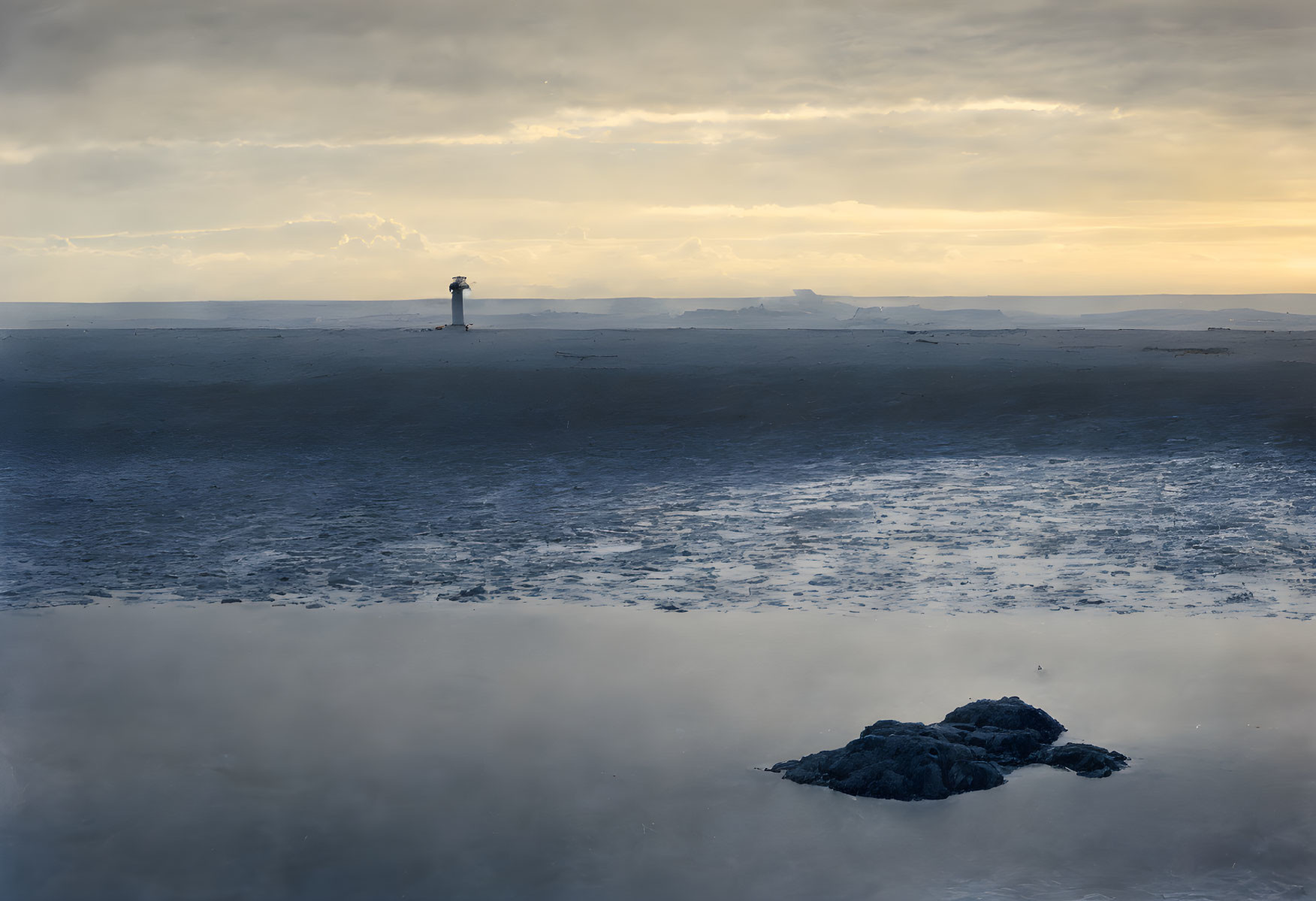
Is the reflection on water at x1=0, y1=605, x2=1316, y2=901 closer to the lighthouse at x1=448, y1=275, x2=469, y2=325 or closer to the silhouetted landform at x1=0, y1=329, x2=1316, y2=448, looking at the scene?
the silhouetted landform at x1=0, y1=329, x2=1316, y2=448

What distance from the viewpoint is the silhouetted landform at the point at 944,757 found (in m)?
7.12

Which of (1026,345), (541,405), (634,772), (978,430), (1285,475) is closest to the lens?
(634,772)

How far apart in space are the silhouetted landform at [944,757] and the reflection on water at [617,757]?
13cm

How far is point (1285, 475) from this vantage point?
55.7ft

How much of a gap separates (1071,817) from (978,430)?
50.3 ft

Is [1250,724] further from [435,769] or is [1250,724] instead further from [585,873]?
[435,769]

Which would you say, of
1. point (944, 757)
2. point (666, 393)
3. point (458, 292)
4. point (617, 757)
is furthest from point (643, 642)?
point (458, 292)

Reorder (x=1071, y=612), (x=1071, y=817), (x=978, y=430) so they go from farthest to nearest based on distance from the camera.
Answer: (x=978, y=430) < (x=1071, y=612) < (x=1071, y=817)

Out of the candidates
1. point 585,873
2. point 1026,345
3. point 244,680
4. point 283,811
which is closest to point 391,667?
point 244,680

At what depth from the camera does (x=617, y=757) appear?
7.63m

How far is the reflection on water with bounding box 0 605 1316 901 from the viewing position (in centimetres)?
626

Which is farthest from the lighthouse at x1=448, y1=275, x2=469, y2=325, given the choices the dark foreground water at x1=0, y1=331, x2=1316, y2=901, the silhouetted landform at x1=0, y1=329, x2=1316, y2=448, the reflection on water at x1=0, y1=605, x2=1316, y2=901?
the reflection on water at x1=0, y1=605, x2=1316, y2=901

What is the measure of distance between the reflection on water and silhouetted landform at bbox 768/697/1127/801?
13cm

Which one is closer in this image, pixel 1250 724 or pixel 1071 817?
pixel 1071 817
